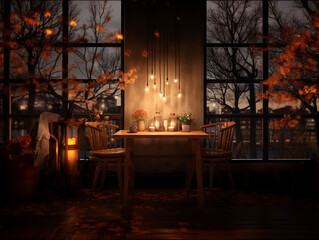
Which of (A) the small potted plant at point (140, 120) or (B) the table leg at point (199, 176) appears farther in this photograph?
(A) the small potted plant at point (140, 120)

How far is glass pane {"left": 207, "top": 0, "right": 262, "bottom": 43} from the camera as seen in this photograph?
19.0 feet

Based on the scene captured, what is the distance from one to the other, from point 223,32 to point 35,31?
13.5 ft

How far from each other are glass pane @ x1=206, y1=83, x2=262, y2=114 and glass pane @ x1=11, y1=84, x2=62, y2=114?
373cm

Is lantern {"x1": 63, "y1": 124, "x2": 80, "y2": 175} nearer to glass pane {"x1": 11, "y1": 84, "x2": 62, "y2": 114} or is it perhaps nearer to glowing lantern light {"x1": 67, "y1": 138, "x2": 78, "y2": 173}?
glowing lantern light {"x1": 67, "y1": 138, "x2": 78, "y2": 173}

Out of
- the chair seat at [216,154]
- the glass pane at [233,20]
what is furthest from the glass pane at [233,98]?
the chair seat at [216,154]

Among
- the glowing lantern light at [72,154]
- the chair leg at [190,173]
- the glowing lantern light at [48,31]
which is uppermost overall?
the glowing lantern light at [48,31]

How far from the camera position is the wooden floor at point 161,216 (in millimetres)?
2311

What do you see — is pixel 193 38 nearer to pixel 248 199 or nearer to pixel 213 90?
pixel 248 199

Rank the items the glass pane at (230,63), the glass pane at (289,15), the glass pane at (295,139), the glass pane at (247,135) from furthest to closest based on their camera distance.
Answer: the glass pane at (295,139), the glass pane at (247,135), the glass pane at (230,63), the glass pane at (289,15)

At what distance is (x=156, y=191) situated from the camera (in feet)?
12.0

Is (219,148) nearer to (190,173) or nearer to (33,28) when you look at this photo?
(190,173)

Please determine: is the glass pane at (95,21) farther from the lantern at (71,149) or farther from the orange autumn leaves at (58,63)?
the lantern at (71,149)

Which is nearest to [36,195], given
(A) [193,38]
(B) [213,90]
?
(A) [193,38]

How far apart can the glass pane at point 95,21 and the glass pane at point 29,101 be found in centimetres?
106
